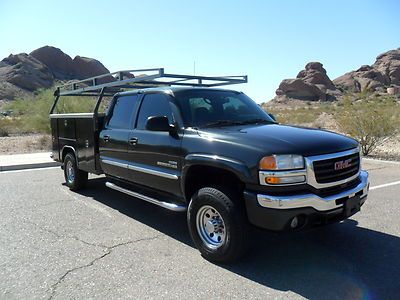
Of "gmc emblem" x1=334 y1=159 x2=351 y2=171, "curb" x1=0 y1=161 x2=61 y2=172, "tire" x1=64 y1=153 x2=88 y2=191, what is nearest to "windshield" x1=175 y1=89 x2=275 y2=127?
"gmc emblem" x1=334 y1=159 x2=351 y2=171

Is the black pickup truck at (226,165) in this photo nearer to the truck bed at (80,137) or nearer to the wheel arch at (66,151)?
the truck bed at (80,137)

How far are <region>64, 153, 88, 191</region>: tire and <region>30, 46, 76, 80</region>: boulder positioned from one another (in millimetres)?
107832

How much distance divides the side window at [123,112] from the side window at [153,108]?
0.24 m

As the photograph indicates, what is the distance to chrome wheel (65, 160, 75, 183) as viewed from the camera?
26.8 feet

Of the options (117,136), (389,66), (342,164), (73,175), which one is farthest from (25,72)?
(389,66)

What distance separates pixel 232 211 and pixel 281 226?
53cm

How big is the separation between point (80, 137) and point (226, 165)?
4198 mm

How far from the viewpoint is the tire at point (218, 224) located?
4160 mm

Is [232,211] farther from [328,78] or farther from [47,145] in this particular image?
[328,78]

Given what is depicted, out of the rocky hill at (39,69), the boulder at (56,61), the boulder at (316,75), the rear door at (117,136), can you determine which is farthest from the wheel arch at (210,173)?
the boulder at (316,75)

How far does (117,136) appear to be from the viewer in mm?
6297

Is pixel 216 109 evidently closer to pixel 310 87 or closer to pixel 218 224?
pixel 218 224

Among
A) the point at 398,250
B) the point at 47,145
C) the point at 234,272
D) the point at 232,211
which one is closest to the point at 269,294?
the point at 234,272

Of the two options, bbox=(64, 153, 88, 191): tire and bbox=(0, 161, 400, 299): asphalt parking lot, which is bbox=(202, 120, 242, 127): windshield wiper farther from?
bbox=(64, 153, 88, 191): tire
